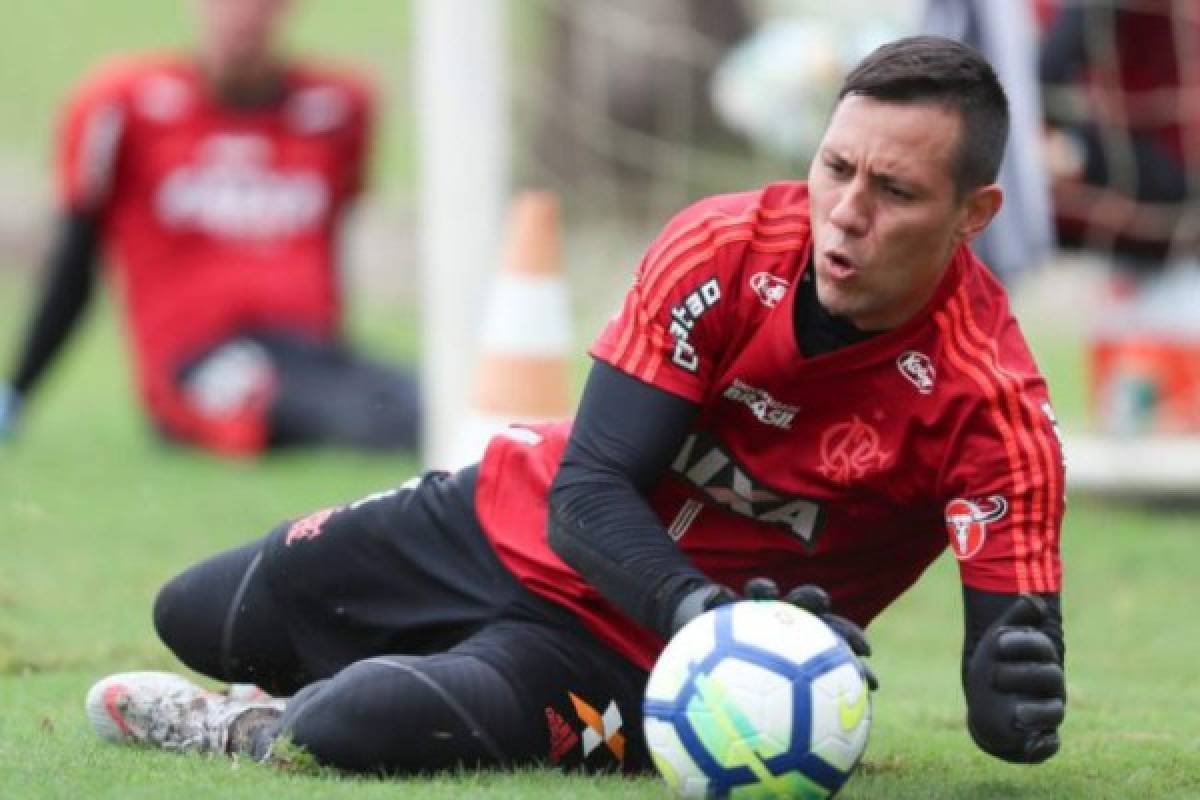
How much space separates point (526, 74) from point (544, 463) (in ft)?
20.4

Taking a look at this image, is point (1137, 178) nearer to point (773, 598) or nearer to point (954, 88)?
point (954, 88)

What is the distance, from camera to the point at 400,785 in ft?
12.7

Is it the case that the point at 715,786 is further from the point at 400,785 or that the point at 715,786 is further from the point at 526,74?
the point at 526,74

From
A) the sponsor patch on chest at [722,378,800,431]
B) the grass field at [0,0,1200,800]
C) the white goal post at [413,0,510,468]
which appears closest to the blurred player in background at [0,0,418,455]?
the grass field at [0,0,1200,800]

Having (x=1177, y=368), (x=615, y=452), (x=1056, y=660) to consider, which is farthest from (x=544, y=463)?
(x=1177, y=368)

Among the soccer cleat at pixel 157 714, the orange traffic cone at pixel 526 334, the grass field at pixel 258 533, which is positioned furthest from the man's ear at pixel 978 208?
the orange traffic cone at pixel 526 334

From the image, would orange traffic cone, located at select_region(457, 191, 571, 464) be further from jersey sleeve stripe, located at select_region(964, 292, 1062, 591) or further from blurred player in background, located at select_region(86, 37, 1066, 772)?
jersey sleeve stripe, located at select_region(964, 292, 1062, 591)

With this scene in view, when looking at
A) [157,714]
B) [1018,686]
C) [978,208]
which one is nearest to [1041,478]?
[1018,686]

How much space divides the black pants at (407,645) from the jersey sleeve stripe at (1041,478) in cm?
75

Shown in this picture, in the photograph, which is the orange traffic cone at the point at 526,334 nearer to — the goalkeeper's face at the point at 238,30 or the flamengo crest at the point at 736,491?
the flamengo crest at the point at 736,491

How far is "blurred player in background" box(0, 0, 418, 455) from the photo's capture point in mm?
9586

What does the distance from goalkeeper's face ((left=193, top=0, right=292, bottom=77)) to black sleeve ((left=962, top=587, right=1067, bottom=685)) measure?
6.41m

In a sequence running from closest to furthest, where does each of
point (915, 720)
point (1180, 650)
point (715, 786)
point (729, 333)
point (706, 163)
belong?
Answer: point (715, 786)
point (729, 333)
point (915, 720)
point (1180, 650)
point (706, 163)

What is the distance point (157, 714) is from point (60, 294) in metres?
5.57
